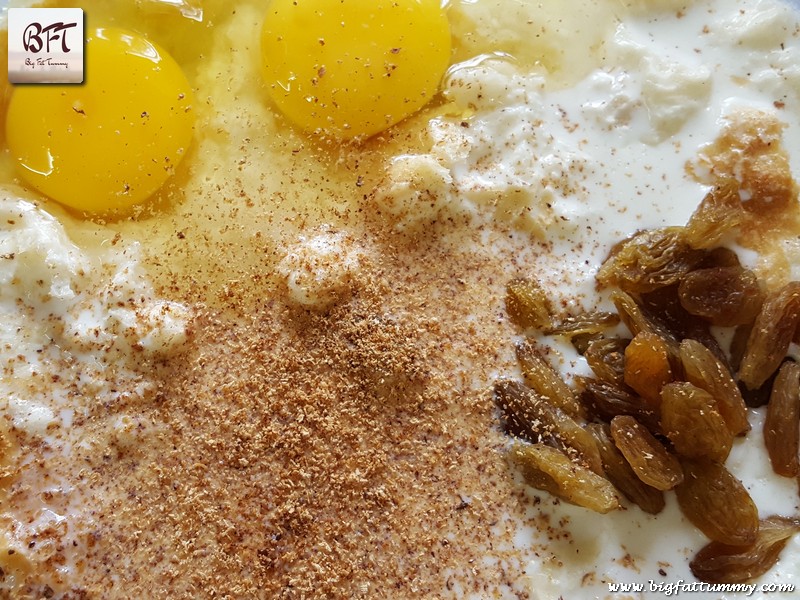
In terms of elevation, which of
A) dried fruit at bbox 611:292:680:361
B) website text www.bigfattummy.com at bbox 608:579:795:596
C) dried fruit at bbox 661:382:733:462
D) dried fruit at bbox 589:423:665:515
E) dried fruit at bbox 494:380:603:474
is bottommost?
website text www.bigfattummy.com at bbox 608:579:795:596

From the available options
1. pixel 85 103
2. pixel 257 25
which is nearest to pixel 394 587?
pixel 85 103

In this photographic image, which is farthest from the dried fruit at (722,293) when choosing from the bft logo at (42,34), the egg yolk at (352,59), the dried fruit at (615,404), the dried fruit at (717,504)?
the bft logo at (42,34)

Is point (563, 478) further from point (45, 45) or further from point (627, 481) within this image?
point (45, 45)

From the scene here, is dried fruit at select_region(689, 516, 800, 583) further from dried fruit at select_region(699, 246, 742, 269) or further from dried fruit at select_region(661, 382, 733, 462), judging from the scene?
dried fruit at select_region(699, 246, 742, 269)

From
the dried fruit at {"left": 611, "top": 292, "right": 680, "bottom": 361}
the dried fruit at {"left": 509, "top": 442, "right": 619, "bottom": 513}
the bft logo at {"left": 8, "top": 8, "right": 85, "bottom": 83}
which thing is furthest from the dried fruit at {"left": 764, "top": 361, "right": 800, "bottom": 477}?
the bft logo at {"left": 8, "top": 8, "right": 85, "bottom": 83}

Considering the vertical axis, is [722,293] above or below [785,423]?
above

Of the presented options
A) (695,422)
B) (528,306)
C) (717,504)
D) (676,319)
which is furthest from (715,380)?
(528,306)
